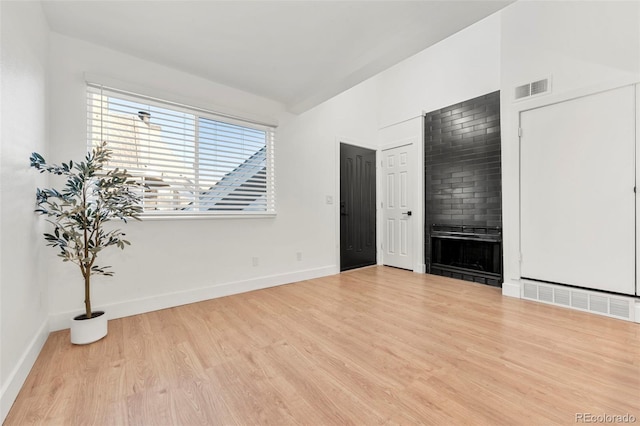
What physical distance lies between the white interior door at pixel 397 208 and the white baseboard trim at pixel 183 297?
152 cm

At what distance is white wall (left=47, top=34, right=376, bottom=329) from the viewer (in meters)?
2.39

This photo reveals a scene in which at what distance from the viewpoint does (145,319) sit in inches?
99.8

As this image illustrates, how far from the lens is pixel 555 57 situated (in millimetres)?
2842

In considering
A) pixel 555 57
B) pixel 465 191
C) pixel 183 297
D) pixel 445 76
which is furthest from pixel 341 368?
pixel 445 76

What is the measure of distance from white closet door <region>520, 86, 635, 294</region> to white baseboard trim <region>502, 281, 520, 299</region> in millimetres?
163

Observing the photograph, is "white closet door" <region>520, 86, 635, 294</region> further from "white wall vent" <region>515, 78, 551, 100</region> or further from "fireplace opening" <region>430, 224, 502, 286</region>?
"fireplace opening" <region>430, 224, 502, 286</region>

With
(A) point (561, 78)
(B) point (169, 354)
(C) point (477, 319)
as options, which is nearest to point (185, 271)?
(B) point (169, 354)

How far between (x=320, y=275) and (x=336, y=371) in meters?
2.47

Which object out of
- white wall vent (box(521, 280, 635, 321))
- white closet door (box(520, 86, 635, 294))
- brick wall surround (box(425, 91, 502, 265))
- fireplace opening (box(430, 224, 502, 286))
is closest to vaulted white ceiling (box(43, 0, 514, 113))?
white closet door (box(520, 86, 635, 294))

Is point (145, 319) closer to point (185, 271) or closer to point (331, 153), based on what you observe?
point (185, 271)

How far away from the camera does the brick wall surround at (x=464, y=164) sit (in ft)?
12.0

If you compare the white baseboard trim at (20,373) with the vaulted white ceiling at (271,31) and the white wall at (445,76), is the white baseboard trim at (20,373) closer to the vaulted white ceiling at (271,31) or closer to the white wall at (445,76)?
the vaulted white ceiling at (271,31)

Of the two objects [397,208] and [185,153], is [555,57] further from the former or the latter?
[185,153]
